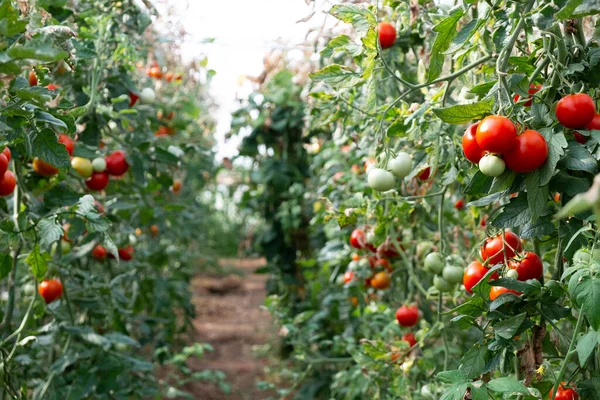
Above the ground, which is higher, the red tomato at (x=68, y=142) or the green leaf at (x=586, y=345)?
the red tomato at (x=68, y=142)

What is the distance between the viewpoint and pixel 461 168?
144cm

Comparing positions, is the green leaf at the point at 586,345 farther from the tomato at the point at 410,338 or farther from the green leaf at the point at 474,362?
the tomato at the point at 410,338

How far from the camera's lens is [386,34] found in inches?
65.7

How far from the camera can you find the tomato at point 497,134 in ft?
3.26

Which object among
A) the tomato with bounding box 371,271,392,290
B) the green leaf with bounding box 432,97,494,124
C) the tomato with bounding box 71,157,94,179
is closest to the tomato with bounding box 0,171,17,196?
the tomato with bounding box 71,157,94,179

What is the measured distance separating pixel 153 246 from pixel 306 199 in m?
0.87

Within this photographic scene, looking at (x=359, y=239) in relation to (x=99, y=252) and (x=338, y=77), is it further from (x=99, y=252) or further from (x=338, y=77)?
(x=99, y=252)

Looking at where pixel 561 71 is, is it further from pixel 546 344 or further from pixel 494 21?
pixel 546 344

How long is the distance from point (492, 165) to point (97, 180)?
125cm

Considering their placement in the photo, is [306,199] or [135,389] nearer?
[135,389]

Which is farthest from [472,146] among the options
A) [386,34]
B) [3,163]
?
[3,163]

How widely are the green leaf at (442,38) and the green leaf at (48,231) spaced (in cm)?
79

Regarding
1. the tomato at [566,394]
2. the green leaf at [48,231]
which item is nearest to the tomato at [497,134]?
the tomato at [566,394]

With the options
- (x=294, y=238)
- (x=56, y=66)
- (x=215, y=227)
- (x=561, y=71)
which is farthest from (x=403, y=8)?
(x=215, y=227)
